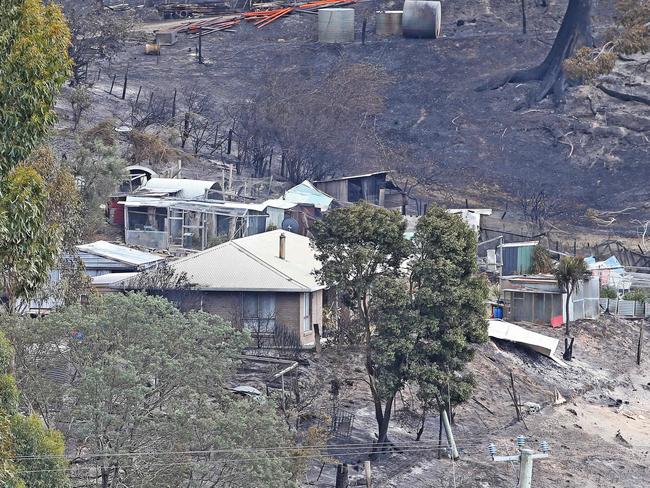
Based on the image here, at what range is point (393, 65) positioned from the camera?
70438 mm

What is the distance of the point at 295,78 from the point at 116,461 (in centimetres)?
4881

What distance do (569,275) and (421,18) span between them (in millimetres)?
32676

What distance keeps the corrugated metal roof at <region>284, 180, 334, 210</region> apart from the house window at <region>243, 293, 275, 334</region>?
14077 millimetres

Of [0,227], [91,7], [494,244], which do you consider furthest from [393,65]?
[0,227]

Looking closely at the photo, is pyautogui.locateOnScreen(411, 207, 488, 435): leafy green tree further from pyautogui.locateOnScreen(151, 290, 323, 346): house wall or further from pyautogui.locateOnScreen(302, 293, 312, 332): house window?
pyautogui.locateOnScreen(302, 293, 312, 332): house window

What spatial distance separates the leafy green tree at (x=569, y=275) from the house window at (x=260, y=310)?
416 inches

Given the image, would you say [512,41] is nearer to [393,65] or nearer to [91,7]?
[393,65]

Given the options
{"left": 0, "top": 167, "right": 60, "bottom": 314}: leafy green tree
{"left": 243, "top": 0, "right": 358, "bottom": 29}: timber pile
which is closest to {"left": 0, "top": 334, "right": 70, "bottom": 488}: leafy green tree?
{"left": 0, "top": 167, "right": 60, "bottom": 314}: leafy green tree

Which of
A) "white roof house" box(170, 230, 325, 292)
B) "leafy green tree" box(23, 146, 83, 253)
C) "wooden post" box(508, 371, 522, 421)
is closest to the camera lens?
"leafy green tree" box(23, 146, 83, 253)

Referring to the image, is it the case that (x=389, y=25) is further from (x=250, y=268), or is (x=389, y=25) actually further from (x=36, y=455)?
(x=36, y=455)

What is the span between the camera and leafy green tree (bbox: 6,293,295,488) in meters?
20.9

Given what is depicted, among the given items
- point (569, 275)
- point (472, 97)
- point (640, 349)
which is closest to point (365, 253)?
point (569, 275)

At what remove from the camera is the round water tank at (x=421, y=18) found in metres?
72.1

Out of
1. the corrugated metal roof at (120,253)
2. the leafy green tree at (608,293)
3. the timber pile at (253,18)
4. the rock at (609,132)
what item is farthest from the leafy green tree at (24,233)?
the timber pile at (253,18)
